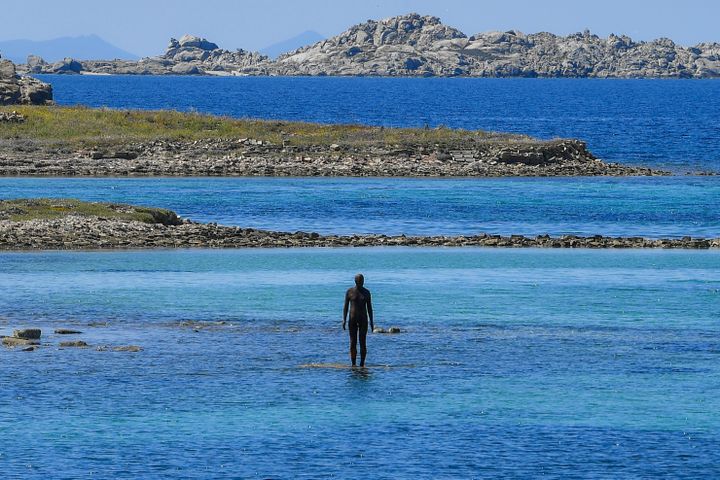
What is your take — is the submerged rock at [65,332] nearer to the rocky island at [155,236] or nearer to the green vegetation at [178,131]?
the rocky island at [155,236]

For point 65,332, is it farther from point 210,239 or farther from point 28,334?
point 210,239

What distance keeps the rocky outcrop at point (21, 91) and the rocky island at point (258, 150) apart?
849 cm

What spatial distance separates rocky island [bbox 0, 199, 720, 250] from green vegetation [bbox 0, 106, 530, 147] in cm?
3844

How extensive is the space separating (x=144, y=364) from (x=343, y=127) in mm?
77422

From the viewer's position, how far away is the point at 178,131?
→ 10631cm

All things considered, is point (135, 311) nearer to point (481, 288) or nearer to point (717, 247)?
point (481, 288)

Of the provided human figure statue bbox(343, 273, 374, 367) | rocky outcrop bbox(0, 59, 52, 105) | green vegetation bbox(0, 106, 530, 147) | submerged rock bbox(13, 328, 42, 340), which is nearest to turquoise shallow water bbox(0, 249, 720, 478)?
human figure statue bbox(343, 273, 374, 367)

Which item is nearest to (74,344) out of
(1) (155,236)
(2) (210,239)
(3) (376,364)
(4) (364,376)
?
(3) (376,364)

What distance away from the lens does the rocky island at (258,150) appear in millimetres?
93500

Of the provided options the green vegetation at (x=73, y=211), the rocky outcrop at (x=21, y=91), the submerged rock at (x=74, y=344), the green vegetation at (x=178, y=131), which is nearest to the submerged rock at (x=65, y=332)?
the submerged rock at (x=74, y=344)

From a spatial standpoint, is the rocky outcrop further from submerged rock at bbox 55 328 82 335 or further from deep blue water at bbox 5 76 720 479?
submerged rock at bbox 55 328 82 335

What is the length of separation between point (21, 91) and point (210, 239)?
218 ft

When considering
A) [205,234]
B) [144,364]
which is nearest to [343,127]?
[205,234]

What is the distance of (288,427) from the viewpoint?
28172mm
